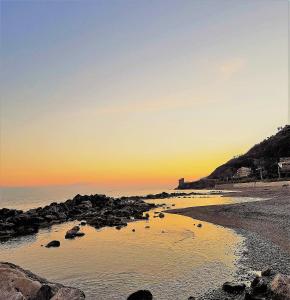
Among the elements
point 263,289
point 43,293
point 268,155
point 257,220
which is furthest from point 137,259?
point 268,155

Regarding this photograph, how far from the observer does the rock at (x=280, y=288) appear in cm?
1490

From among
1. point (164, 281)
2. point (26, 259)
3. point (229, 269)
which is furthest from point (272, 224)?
point (26, 259)

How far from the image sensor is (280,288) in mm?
15180

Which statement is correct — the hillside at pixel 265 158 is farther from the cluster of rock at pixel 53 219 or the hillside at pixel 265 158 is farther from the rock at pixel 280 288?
the rock at pixel 280 288

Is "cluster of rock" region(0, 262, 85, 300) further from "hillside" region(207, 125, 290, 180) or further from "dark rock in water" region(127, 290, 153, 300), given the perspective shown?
"hillside" region(207, 125, 290, 180)

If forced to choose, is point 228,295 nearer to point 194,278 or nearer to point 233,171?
point 194,278

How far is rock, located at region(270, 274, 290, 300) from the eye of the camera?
1490 cm

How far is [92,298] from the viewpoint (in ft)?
59.5

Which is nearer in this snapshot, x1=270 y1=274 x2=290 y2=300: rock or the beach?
x1=270 y1=274 x2=290 y2=300: rock

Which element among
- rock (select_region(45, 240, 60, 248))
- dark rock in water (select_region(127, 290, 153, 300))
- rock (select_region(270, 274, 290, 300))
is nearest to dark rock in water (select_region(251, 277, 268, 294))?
rock (select_region(270, 274, 290, 300))

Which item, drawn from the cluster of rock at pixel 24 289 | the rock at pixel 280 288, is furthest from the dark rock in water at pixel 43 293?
the rock at pixel 280 288

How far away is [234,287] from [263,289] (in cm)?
168

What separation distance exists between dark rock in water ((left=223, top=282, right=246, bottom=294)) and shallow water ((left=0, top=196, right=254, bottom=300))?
4.23 ft

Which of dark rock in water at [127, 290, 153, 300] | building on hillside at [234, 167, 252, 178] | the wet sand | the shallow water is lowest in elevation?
the shallow water
